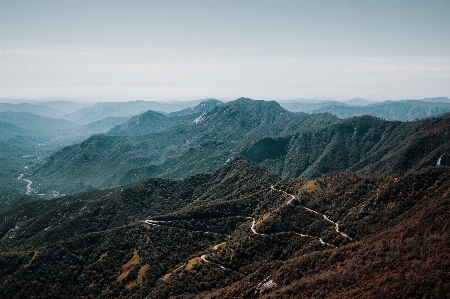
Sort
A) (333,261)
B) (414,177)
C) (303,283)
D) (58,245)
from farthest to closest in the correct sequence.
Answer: (58,245) → (414,177) → (333,261) → (303,283)

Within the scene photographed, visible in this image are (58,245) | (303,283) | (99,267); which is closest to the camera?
(303,283)

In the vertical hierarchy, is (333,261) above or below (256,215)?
above

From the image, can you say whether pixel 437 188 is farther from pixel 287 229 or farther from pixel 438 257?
pixel 438 257

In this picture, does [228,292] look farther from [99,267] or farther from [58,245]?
[58,245]

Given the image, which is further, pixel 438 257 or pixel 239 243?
pixel 239 243

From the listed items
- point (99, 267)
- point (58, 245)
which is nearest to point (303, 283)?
point (99, 267)

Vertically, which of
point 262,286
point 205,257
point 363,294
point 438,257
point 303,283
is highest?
point 438,257

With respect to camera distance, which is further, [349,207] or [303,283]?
[349,207]

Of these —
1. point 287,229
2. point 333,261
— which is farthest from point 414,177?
point 333,261

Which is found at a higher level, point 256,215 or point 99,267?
point 256,215
